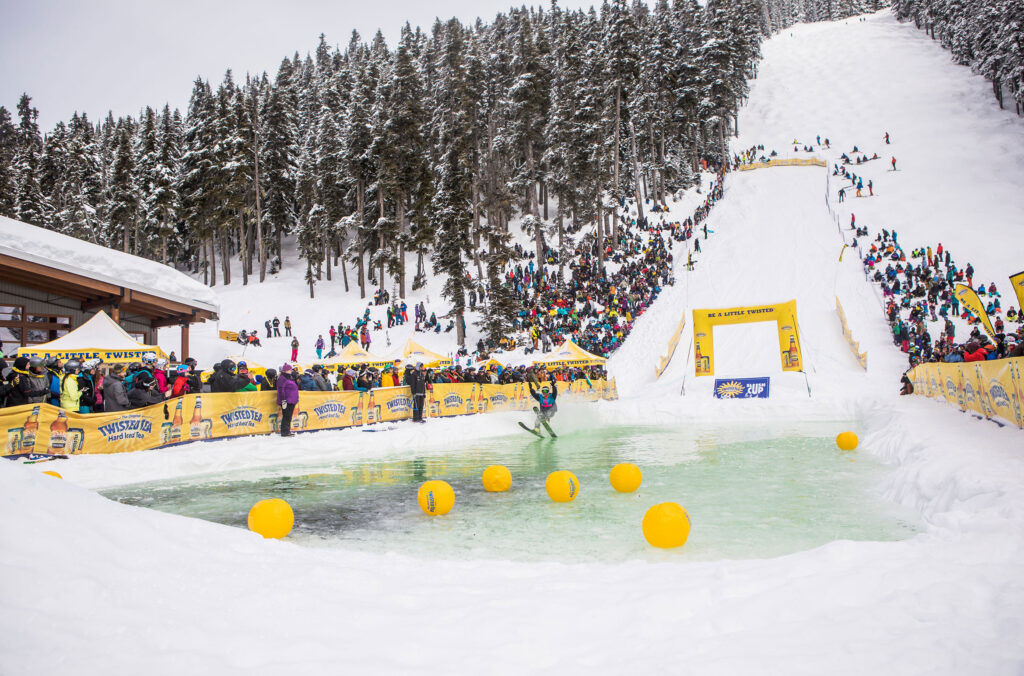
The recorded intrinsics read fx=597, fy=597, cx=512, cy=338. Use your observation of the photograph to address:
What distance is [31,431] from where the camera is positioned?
10.1 m

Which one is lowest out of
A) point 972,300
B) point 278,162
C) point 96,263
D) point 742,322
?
point 972,300

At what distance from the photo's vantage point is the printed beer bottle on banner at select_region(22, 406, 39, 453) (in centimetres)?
999

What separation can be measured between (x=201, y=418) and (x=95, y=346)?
675 centimetres

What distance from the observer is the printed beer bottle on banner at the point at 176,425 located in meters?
12.2

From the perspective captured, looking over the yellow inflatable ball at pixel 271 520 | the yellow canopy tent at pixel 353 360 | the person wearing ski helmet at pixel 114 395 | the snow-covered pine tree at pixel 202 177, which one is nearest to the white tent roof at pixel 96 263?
the yellow canopy tent at pixel 353 360

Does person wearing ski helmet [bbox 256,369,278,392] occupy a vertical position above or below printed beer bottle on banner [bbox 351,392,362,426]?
above

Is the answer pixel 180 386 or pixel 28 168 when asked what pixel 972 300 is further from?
pixel 28 168

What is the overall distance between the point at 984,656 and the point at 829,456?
376 inches

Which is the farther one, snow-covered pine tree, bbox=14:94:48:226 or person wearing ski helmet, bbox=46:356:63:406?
snow-covered pine tree, bbox=14:94:48:226

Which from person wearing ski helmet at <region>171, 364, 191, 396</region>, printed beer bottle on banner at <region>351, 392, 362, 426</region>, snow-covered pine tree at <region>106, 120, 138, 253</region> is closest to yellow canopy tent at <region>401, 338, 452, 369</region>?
printed beer bottle on banner at <region>351, 392, 362, 426</region>

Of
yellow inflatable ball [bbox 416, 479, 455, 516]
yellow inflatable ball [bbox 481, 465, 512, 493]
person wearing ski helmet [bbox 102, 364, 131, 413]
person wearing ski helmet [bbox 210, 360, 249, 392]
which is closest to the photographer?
yellow inflatable ball [bbox 416, 479, 455, 516]

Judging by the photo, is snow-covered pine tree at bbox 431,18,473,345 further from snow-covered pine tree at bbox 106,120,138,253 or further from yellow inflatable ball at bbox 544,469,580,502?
snow-covered pine tree at bbox 106,120,138,253

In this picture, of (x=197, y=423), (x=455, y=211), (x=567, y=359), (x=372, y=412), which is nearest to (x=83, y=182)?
(x=455, y=211)

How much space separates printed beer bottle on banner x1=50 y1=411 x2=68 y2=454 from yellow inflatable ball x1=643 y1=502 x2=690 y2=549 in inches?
403
